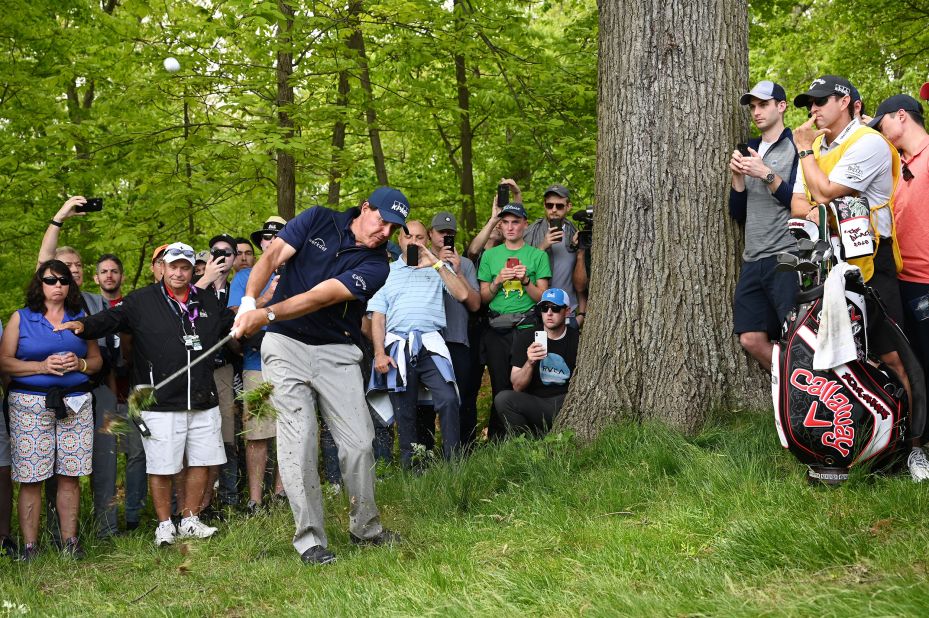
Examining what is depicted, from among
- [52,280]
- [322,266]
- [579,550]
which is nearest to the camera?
[579,550]

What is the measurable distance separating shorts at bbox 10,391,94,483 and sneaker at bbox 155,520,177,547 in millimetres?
707

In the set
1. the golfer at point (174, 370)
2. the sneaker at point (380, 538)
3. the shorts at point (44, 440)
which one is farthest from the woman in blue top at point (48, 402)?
the sneaker at point (380, 538)

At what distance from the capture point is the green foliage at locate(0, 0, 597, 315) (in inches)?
435

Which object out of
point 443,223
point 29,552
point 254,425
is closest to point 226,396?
point 254,425

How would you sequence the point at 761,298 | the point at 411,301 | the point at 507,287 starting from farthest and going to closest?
the point at 507,287, the point at 411,301, the point at 761,298

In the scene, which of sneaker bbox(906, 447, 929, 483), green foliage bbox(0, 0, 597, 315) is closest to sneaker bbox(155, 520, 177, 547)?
green foliage bbox(0, 0, 597, 315)

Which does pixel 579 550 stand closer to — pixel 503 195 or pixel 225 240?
pixel 503 195

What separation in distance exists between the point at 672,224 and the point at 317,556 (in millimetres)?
3235

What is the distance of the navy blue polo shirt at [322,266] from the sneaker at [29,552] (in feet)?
7.81

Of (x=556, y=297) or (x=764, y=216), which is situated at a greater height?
(x=764, y=216)

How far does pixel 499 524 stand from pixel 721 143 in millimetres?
3066

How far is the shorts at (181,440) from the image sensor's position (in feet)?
23.1

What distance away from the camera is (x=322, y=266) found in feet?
19.3

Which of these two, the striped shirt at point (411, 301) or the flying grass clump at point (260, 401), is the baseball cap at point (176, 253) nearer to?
the striped shirt at point (411, 301)
